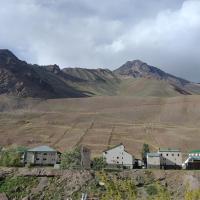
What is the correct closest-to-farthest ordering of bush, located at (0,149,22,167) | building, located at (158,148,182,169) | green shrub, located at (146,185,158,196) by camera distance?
green shrub, located at (146,185,158,196)
bush, located at (0,149,22,167)
building, located at (158,148,182,169)

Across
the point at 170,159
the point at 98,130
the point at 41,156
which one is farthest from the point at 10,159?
the point at 98,130

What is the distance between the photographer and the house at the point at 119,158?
99.4 metres

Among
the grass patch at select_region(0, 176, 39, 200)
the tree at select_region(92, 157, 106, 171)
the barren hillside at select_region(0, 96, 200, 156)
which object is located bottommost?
the grass patch at select_region(0, 176, 39, 200)

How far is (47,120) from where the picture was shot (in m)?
186

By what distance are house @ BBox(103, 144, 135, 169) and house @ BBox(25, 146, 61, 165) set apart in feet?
41.0

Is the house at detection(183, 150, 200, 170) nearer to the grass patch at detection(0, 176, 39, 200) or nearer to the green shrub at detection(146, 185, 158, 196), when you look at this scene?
the green shrub at detection(146, 185, 158, 196)

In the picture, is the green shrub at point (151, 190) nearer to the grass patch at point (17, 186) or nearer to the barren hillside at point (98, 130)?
the grass patch at point (17, 186)

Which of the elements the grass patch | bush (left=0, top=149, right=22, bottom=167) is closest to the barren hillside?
bush (left=0, top=149, right=22, bottom=167)

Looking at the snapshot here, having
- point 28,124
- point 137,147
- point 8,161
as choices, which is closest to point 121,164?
point 8,161

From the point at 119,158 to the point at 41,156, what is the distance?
1831cm

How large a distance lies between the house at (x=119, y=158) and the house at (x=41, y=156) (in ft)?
41.0

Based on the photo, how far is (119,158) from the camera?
329 ft

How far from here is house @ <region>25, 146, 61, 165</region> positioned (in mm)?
102812

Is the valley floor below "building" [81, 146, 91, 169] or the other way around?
below
